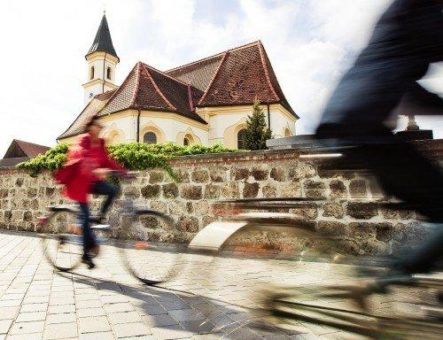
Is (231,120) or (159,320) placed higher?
(231,120)

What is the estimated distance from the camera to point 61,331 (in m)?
2.67

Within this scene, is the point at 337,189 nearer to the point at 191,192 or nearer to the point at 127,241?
the point at 191,192

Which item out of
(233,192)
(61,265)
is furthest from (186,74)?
(61,265)

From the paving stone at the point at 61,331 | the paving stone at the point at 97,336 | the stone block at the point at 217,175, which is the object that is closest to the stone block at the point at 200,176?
the stone block at the point at 217,175

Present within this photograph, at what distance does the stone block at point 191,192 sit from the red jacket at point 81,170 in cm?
312

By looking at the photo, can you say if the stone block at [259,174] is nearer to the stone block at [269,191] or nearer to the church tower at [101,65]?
the stone block at [269,191]

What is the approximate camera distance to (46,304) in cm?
333

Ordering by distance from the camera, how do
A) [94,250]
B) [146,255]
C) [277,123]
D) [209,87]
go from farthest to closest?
[209,87], [277,123], [94,250], [146,255]

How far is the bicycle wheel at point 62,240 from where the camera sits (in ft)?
15.7

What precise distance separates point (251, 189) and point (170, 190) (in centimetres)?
184

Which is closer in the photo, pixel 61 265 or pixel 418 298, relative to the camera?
pixel 418 298

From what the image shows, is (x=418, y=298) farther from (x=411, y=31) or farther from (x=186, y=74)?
(x=186, y=74)

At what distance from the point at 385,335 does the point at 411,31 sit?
140 centimetres

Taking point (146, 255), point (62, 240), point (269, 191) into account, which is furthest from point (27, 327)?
point (269, 191)
